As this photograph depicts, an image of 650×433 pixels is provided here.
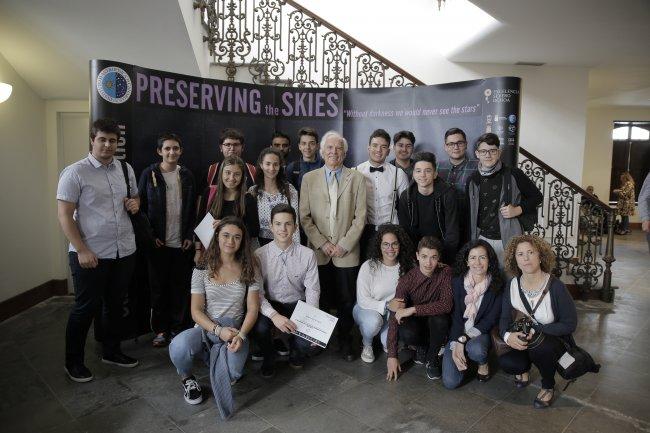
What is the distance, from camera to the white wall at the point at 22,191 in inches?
156

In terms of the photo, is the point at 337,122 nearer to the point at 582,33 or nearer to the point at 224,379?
the point at 224,379

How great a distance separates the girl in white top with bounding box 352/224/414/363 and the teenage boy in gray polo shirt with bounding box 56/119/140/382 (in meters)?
1.63

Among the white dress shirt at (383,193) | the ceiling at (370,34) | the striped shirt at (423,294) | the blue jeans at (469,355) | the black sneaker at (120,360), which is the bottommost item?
the black sneaker at (120,360)

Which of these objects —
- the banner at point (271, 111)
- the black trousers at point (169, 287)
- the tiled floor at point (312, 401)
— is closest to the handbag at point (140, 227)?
the black trousers at point (169, 287)

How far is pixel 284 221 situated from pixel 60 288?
3.28m

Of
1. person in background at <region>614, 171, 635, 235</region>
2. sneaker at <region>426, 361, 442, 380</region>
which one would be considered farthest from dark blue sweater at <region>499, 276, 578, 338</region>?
person in background at <region>614, 171, 635, 235</region>

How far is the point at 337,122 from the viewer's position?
4258 millimetres

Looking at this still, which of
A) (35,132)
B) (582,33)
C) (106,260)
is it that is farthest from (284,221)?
(582,33)

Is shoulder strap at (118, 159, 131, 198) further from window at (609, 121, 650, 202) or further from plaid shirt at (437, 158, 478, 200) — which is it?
window at (609, 121, 650, 202)

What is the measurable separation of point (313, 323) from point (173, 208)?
1338mm

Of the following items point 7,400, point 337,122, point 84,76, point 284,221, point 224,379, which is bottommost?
point 7,400

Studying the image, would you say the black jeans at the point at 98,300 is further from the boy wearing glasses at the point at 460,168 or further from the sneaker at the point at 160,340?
the boy wearing glasses at the point at 460,168

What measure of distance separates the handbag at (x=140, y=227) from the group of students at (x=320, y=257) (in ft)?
0.10

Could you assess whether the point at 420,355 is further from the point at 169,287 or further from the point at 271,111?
the point at 271,111
